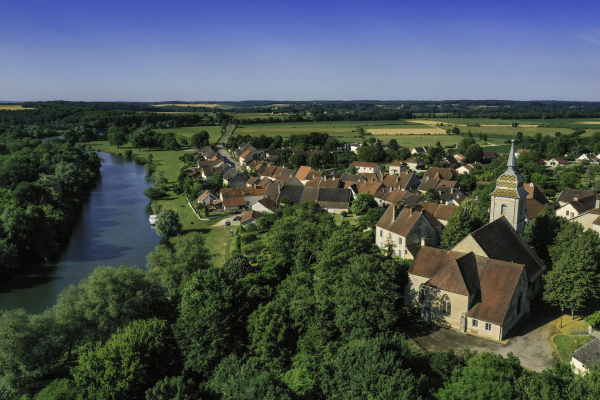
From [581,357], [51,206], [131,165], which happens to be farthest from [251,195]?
[131,165]

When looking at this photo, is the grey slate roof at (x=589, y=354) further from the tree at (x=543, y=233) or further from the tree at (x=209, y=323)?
the tree at (x=209, y=323)

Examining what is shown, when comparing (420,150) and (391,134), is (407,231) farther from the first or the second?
(391,134)

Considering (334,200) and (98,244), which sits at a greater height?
(334,200)

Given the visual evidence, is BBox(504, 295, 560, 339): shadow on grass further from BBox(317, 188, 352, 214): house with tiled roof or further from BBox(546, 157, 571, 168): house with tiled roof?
BBox(546, 157, 571, 168): house with tiled roof

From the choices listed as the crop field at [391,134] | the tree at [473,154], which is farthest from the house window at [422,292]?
the crop field at [391,134]

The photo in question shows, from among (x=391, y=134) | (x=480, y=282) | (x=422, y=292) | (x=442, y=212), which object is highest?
(x=391, y=134)

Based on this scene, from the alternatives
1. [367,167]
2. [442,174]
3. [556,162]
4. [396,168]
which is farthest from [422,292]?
[556,162]

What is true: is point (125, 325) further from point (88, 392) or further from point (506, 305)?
point (506, 305)
